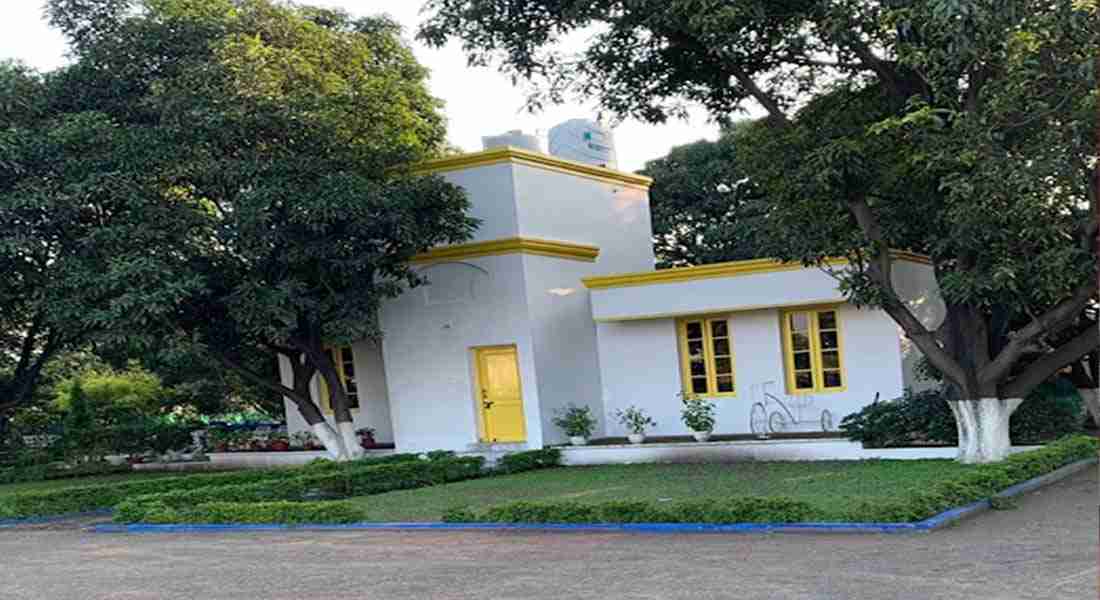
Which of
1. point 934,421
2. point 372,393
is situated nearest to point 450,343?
point 372,393

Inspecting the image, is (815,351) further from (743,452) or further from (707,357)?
(743,452)

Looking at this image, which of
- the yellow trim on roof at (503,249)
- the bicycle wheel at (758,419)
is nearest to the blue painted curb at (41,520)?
the yellow trim on roof at (503,249)

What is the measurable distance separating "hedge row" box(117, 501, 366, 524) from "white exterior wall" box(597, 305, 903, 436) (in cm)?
730

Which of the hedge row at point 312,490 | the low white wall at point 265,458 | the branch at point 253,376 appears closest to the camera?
the hedge row at point 312,490

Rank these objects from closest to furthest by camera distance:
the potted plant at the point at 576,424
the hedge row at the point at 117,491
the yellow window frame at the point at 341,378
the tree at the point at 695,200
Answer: the hedge row at the point at 117,491
the potted plant at the point at 576,424
the yellow window frame at the point at 341,378
the tree at the point at 695,200

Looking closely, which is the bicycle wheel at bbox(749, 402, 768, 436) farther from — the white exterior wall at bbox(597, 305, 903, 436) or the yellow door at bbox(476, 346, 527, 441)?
the yellow door at bbox(476, 346, 527, 441)

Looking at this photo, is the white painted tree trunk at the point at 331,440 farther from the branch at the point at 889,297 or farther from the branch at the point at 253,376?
the branch at the point at 889,297

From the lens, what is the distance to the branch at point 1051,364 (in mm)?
13469

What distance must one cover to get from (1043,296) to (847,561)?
5255mm

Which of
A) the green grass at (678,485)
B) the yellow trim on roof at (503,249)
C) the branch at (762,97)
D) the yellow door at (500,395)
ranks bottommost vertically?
the green grass at (678,485)

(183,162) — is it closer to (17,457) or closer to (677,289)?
(677,289)

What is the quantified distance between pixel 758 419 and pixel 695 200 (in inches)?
518

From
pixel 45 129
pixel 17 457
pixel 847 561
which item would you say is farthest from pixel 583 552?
pixel 17 457

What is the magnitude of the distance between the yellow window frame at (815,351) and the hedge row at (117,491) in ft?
21.3
